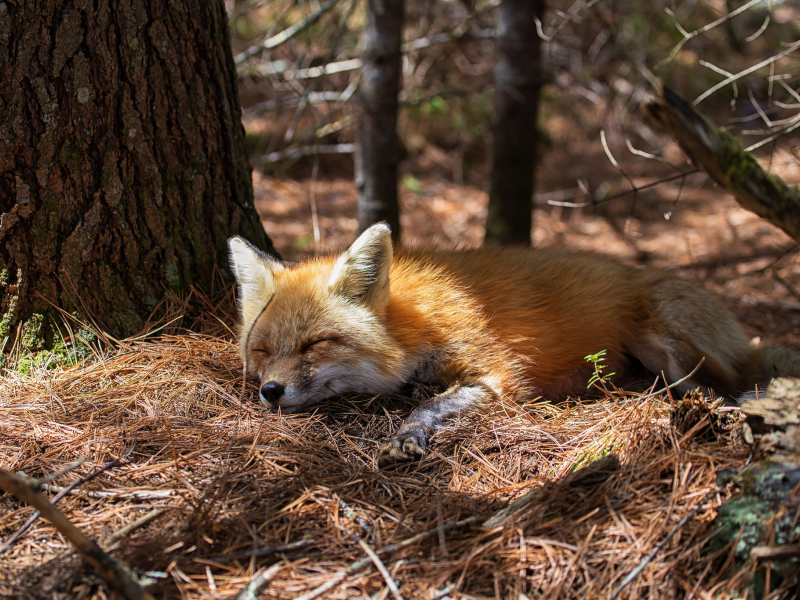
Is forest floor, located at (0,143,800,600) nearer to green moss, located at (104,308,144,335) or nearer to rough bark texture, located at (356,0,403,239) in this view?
green moss, located at (104,308,144,335)

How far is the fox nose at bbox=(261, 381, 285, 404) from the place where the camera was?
3.07m

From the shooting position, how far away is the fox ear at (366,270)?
10.7 ft

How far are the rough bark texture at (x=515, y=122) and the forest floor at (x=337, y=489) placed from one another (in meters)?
3.67

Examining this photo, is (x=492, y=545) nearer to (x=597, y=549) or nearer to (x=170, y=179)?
(x=597, y=549)

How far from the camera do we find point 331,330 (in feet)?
10.8

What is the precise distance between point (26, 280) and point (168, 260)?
0.81m

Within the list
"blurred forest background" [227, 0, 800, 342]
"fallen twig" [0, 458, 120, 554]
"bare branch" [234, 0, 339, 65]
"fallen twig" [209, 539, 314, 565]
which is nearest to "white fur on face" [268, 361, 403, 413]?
"fallen twig" [0, 458, 120, 554]

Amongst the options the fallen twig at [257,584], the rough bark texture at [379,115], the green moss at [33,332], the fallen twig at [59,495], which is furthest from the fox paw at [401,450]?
the rough bark texture at [379,115]

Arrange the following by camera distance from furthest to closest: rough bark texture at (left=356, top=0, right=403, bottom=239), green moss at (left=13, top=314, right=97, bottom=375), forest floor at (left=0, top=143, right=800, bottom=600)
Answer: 1. rough bark texture at (left=356, top=0, right=403, bottom=239)
2. green moss at (left=13, top=314, right=97, bottom=375)
3. forest floor at (left=0, top=143, right=800, bottom=600)

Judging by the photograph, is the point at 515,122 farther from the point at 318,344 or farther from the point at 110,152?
the point at 110,152

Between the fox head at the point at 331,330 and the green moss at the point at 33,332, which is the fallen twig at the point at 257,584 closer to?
the fox head at the point at 331,330

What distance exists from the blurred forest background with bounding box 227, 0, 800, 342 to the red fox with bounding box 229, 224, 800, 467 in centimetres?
199

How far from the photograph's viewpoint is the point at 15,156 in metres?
3.16

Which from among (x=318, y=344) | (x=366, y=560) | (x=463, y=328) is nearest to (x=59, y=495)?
(x=366, y=560)
